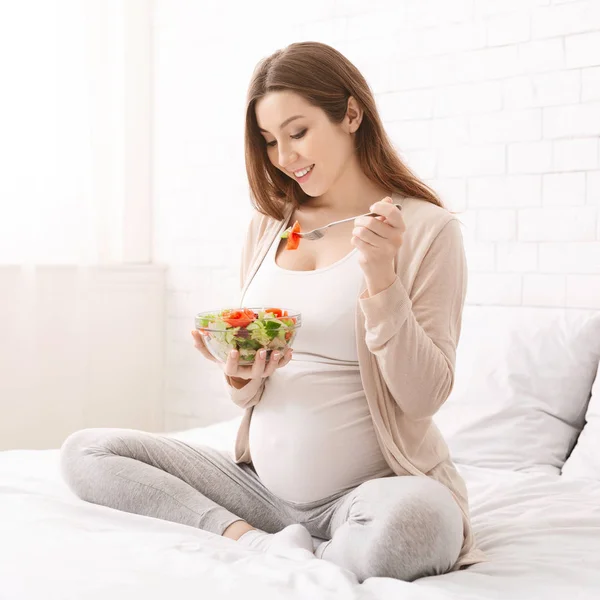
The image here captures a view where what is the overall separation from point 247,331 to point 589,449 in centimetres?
100

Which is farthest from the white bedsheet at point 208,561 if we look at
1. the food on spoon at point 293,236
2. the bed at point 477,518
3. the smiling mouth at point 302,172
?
the smiling mouth at point 302,172

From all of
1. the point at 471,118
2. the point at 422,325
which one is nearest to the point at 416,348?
the point at 422,325

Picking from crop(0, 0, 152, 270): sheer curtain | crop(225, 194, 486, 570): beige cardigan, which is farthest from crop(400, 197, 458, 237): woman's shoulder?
crop(0, 0, 152, 270): sheer curtain

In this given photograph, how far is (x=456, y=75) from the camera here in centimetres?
255

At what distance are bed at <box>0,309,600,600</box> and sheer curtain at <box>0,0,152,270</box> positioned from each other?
3.41 feet

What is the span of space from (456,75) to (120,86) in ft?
4.44

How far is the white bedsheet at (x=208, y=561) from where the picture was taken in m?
1.11

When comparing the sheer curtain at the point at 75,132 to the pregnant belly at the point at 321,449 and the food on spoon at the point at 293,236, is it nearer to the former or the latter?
the food on spoon at the point at 293,236

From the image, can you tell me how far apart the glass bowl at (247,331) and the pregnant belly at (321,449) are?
138 mm

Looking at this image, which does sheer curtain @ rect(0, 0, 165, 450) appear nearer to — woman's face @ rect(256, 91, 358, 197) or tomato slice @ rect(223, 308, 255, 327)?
woman's face @ rect(256, 91, 358, 197)

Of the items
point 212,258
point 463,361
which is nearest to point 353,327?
point 463,361

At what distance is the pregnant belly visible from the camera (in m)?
1.48

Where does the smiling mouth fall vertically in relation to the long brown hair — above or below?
below

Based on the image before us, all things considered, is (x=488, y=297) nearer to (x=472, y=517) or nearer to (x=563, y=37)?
(x=563, y=37)
